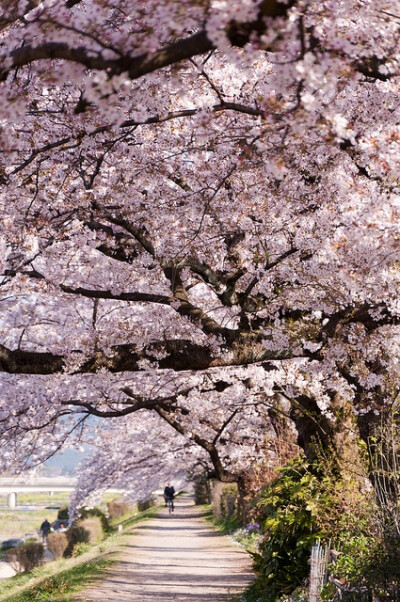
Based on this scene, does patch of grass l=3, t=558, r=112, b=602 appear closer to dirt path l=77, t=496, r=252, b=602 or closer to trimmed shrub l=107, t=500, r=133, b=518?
dirt path l=77, t=496, r=252, b=602

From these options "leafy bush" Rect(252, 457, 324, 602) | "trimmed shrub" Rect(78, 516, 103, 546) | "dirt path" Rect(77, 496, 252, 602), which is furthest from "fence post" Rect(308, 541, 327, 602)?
"trimmed shrub" Rect(78, 516, 103, 546)

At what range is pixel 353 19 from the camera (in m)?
6.77

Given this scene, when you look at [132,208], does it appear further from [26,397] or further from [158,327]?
[26,397]

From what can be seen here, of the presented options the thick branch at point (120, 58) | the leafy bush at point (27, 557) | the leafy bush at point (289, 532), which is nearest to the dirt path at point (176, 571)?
the leafy bush at point (289, 532)

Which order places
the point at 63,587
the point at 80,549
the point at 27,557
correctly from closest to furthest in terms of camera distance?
the point at 63,587 → the point at 80,549 → the point at 27,557

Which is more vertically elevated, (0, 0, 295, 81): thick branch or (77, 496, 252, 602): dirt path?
Result: (0, 0, 295, 81): thick branch

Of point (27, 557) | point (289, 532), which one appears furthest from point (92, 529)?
point (289, 532)

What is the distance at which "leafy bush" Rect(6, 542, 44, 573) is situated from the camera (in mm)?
29062

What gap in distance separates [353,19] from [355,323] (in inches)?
171

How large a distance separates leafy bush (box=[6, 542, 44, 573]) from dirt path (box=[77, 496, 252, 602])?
11.4 ft

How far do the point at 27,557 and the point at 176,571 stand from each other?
12.6 m

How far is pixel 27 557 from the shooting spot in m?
29.2

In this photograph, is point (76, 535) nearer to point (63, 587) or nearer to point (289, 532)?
point (63, 587)

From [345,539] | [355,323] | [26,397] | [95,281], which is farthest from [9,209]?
[26,397]
